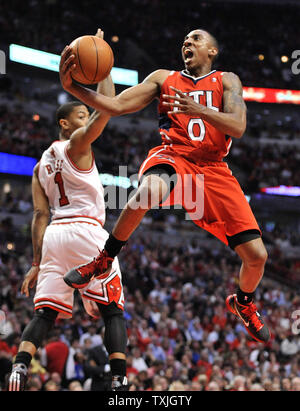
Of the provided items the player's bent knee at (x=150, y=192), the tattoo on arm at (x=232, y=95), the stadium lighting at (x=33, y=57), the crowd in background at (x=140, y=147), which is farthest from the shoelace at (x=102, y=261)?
the stadium lighting at (x=33, y=57)

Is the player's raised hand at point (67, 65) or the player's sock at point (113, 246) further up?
the player's raised hand at point (67, 65)

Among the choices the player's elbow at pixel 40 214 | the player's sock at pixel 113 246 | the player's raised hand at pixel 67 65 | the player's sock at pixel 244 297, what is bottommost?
the player's sock at pixel 244 297

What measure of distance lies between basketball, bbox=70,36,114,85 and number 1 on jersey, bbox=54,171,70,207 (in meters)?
0.94

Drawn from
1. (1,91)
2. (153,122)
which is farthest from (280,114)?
(1,91)

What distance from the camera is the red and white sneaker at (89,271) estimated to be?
4016mm

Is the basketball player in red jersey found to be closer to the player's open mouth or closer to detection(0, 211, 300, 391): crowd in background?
the player's open mouth

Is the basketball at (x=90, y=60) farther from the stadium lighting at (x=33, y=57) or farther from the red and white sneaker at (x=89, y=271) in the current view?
the stadium lighting at (x=33, y=57)

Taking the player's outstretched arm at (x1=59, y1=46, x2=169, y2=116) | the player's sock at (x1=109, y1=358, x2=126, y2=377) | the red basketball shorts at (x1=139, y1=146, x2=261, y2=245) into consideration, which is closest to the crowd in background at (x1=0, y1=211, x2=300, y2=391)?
the player's sock at (x1=109, y1=358, x2=126, y2=377)

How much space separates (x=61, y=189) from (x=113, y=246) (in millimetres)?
865

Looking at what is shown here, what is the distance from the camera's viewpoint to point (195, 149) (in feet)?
14.0

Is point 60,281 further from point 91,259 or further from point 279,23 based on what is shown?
point 279,23

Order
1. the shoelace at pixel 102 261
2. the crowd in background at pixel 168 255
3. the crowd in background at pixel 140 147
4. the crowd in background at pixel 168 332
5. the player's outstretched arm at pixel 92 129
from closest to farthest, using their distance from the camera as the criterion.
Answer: the shoelace at pixel 102 261, the player's outstretched arm at pixel 92 129, the crowd in background at pixel 168 332, the crowd in background at pixel 168 255, the crowd in background at pixel 140 147

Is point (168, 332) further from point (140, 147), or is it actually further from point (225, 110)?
point (140, 147)

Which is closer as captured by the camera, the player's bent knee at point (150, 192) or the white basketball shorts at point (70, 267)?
the player's bent knee at point (150, 192)
